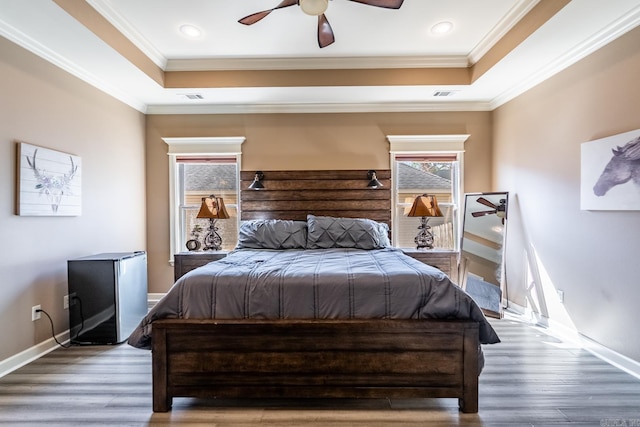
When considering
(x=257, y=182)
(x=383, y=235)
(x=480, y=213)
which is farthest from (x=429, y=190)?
(x=257, y=182)

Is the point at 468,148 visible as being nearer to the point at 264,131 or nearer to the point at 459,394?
the point at 264,131

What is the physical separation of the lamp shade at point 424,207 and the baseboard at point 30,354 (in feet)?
12.3

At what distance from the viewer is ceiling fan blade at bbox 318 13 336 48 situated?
7.81 ft

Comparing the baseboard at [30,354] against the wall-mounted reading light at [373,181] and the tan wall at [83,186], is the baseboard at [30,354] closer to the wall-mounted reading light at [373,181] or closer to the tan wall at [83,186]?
the tan wall at [83,186]

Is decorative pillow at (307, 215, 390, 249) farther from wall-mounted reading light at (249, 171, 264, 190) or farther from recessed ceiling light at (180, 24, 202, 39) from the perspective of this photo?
recessed ceiling light at (180, 24, 202, 39)

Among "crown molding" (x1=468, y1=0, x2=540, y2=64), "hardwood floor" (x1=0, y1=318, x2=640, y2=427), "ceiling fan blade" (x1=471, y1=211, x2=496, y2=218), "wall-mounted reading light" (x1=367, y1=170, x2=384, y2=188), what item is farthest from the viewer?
"wall-mounted reading light" (x1=367, y1=170, x2=384, y2=188)

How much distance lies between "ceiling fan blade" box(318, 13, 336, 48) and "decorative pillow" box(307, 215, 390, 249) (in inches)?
71.5

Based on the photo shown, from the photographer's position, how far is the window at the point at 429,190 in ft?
14.0

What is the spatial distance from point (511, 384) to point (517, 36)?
2.76 meters

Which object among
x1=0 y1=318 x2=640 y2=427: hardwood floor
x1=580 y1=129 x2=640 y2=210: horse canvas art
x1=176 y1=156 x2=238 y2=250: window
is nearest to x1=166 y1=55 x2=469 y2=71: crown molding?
x1=176 y1=156 x2=238 y2=250: window

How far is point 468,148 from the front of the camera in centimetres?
427

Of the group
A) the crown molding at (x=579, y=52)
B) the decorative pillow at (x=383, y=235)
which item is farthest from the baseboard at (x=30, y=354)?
the crown molding at (x=579, y=52)

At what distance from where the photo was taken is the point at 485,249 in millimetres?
3850

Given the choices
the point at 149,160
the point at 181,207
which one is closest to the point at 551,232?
the point at 181,207
